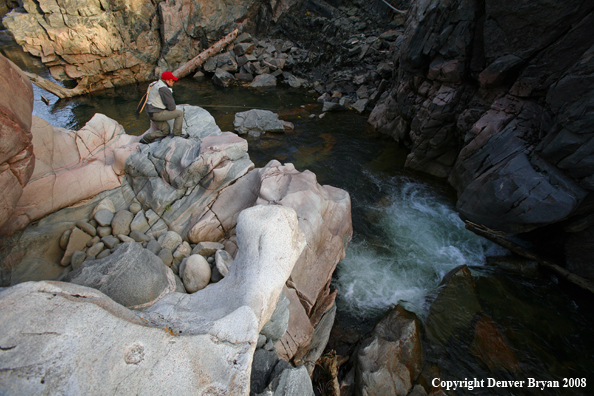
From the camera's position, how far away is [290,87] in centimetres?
2145

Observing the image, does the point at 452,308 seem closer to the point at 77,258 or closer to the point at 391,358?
the point at 391,358

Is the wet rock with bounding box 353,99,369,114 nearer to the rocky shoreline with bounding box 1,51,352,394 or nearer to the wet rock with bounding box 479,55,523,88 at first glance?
the wet rock with bounding box 479,55,523,88

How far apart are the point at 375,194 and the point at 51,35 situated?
22.1 m

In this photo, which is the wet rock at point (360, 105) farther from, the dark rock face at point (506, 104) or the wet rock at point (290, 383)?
the wet rock at point (290, 383)

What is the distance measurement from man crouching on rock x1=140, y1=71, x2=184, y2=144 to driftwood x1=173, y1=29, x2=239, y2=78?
1749cm

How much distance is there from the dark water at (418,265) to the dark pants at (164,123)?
15.4ft

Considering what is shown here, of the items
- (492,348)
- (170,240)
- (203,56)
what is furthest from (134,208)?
(203,56)

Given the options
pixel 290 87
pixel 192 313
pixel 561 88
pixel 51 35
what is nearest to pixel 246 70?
pixel 290 87

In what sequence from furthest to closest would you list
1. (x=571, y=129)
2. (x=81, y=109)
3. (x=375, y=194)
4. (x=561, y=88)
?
(x=81, y=109), (x=375, y=194), (x=561, y=88), (x=571, y=129)

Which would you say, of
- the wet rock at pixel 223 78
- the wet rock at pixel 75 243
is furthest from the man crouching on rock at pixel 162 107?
the wet rock at pixel 223 78

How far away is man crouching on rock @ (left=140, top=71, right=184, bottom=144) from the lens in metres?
7.23

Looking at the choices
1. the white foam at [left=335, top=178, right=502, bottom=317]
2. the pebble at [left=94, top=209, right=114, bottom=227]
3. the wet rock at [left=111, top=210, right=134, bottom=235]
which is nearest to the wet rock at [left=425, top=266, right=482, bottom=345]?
the white foam at [left=335, top=178, right=502, bottom=317]

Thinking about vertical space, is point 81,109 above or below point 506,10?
below

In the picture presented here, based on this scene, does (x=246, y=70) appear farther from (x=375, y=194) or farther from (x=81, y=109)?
(x=375, y=194)
